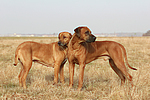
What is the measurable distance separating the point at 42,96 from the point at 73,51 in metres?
1.69

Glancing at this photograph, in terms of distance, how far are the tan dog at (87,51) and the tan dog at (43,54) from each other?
64cm

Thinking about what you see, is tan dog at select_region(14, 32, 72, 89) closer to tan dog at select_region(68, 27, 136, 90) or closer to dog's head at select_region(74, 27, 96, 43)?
tan dog at select_region(68, 27, 136, 90)

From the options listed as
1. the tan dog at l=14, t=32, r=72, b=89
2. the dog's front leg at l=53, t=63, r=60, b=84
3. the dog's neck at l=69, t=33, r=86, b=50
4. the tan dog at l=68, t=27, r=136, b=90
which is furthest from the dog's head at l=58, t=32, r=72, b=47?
the dog's front leg at l=53, t=63, r=60, b=84

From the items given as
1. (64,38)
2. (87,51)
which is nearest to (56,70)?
(64,38)

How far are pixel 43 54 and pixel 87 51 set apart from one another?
1681 mm

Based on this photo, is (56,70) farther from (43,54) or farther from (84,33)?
(84,33)

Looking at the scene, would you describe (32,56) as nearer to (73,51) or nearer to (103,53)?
(73,51)

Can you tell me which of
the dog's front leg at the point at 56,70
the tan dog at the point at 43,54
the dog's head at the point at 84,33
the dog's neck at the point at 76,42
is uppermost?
the dog's head at the point at 84,33

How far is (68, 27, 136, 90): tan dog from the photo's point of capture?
5.25 m

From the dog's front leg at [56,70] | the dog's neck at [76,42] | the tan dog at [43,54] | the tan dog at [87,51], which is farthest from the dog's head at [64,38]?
Result: the dog's front leg at [56,70]

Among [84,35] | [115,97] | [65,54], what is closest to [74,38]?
[84,35]

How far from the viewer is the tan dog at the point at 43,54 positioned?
5820 mm

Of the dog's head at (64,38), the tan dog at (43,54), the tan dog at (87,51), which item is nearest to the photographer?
the tan dog at (87,51)

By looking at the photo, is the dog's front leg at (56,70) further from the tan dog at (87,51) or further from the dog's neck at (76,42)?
the dog's neck at (76,42)
